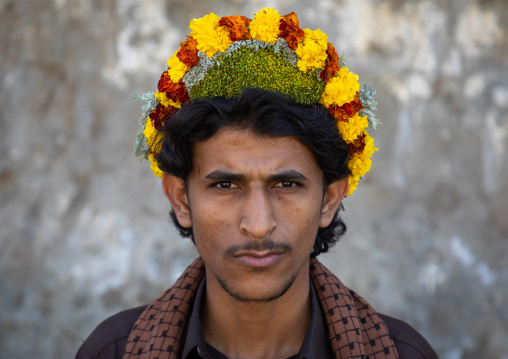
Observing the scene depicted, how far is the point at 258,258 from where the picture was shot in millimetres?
2279

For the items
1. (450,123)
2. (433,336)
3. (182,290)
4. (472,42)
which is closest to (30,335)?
(182,290)

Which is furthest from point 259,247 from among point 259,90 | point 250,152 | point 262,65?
point 262,65

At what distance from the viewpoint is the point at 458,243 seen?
401 cm

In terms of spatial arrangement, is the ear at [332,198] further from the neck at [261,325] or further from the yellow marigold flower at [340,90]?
the yellow marigold flower at [340,90]

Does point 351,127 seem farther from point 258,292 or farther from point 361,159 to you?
point 258,292

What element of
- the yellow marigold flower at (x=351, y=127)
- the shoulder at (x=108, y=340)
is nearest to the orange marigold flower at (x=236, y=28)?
the yellow marigold flower at (x=351, y=127)

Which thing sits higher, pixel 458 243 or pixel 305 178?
pixel 458 243

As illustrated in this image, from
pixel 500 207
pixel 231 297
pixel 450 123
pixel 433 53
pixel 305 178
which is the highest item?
pixel 433 53

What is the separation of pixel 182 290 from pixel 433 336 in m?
1.97

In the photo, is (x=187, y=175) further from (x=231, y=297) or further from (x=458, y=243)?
(x=458, y=243)

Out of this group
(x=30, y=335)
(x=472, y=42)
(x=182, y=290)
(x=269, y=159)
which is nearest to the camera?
(x=269, y=159)

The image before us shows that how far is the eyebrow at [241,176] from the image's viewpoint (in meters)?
2.30

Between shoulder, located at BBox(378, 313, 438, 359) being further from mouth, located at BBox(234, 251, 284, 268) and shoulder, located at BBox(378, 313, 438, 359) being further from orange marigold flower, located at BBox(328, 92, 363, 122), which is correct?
orange marigold flower, located at BBox(328, 92, 363, 122)

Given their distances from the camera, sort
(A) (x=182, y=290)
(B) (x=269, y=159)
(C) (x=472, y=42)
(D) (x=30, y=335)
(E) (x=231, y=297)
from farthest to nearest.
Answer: (C) (x=472, y=42) → (D) (x=30, y=335) → (A) (x=182, y=290) → (E) (x=231, y=297) → (B) (x=269, y=159)
